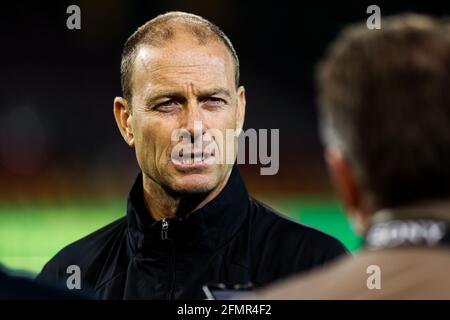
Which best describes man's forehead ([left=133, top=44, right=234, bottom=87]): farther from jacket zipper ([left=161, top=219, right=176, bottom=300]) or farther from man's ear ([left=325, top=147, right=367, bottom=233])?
man's ear ([left=325, top=147, right=367, bottom=233])

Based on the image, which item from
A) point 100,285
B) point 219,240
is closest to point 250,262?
point 219,240

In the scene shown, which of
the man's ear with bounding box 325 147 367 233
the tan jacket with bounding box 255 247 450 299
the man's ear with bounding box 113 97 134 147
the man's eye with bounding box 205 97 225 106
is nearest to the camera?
the tan jacket with bounding box 255 247 450 299

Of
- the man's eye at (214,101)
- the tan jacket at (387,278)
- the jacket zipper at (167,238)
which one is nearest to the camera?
the tan jacket at (387,278)

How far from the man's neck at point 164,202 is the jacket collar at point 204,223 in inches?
4.1

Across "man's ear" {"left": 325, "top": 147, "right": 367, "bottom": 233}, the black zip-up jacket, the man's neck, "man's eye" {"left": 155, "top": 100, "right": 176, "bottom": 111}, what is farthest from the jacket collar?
"man's ear" {"left": 325, "top": 147, "right": 367, "bottom": 233}

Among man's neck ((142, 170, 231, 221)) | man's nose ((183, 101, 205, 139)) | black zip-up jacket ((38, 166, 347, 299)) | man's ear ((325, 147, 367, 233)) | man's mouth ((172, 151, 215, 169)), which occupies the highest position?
man's nose ((183, 101, 205, 139))

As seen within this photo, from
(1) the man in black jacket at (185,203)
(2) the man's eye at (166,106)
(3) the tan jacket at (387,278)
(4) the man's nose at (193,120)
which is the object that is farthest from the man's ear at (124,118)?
(3) the tan jacket at (387,278)

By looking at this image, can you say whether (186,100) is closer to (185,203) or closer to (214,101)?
(214,101)

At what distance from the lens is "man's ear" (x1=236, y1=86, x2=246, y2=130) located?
2.49m

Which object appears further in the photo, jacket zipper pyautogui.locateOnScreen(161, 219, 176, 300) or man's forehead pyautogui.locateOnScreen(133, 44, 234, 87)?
man's forehead pyautogui.locateOnScreen(133, 44, 234, 87)

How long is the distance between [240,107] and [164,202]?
1.26ft

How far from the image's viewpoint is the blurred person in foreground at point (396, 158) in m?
0.92

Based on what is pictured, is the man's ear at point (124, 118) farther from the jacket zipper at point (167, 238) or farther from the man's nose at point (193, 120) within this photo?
the jacket zipper at point (167, 238)

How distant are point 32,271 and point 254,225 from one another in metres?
0.82
